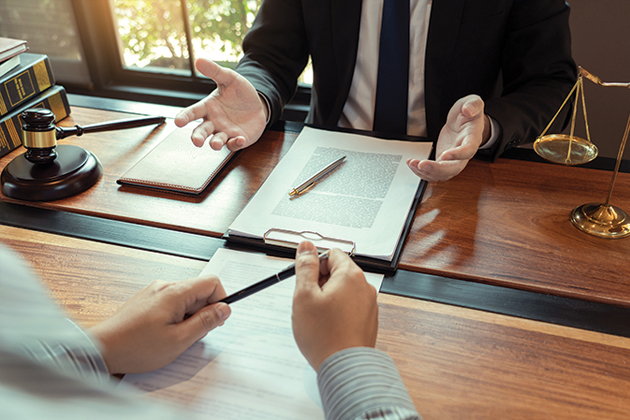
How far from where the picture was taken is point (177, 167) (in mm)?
1052

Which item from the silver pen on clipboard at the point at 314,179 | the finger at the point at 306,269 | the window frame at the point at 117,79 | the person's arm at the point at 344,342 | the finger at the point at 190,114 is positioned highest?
the finger at the point at 190,114

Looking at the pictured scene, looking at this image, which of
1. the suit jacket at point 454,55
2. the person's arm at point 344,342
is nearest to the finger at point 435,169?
the suit jacket at point 454,55

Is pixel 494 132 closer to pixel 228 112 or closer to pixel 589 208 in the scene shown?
pixel 589 208

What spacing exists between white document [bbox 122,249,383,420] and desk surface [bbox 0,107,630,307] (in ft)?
0.76

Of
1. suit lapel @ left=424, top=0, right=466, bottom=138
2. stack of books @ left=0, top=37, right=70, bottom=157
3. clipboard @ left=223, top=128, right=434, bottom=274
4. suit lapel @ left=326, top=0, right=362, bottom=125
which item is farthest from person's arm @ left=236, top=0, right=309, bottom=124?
clipboard @ left=223, top=128, right=434, bottom=274

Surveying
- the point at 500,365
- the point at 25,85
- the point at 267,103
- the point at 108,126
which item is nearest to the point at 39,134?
the point at 108,126

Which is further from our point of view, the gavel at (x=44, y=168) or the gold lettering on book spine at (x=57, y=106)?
the gold lettering on book spine at (x=57, y=106)

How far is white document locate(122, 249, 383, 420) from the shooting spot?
0.58 metres

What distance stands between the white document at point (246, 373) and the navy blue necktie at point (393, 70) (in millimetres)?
835

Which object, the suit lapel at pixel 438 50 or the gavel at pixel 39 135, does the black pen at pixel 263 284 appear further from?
the suit lapel at pixel 438 50

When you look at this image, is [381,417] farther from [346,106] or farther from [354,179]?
[346,106]

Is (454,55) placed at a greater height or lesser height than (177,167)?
greater

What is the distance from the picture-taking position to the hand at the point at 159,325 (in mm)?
604

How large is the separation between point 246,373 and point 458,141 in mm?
630
